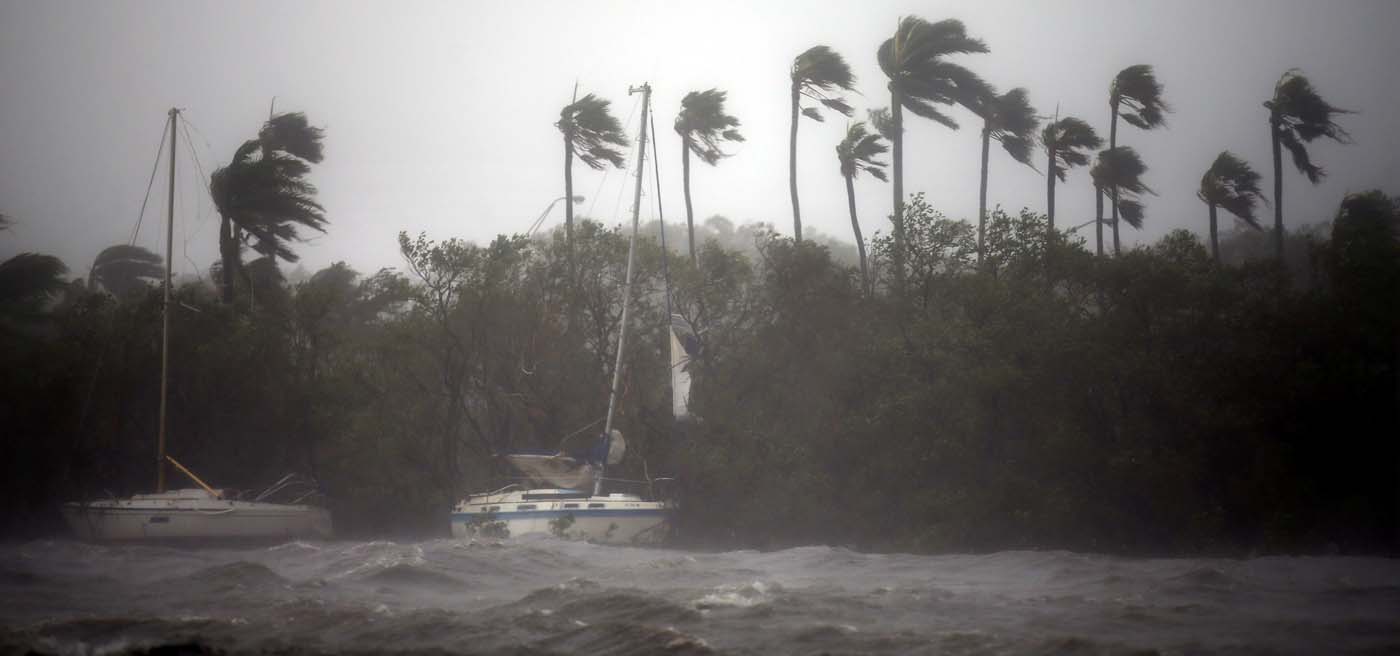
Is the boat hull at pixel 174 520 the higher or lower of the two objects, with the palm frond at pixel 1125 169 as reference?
lower

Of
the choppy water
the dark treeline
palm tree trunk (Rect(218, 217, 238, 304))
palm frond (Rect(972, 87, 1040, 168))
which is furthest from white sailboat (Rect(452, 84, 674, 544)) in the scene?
palm frond (Rect(972, 87, 1040, 168))

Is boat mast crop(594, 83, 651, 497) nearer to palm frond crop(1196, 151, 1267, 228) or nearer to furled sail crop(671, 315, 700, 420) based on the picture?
furled sail crop(671, 315, 700, 420)

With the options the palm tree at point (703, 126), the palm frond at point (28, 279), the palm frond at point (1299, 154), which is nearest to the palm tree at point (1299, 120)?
the palm frond at point (1299, 154)

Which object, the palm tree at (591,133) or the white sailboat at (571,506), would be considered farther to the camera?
the palm tree at (591,133)

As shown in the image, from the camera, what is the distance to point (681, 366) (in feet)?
94.7

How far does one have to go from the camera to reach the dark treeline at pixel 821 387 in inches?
933

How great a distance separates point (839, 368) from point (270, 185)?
62.9ft

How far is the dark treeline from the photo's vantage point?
23703mm

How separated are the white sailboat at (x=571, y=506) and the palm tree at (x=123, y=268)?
2114 centimetres

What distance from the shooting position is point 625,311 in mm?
30500

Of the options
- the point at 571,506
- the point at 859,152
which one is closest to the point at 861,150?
the point at 859,152

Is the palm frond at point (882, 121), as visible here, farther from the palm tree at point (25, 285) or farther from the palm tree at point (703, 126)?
the palm tree at point (25, 285)

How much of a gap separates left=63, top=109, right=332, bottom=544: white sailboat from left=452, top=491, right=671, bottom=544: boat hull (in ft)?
15.7

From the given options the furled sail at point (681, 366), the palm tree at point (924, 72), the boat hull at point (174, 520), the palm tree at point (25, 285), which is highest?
the palm tree at point (924, 72)
